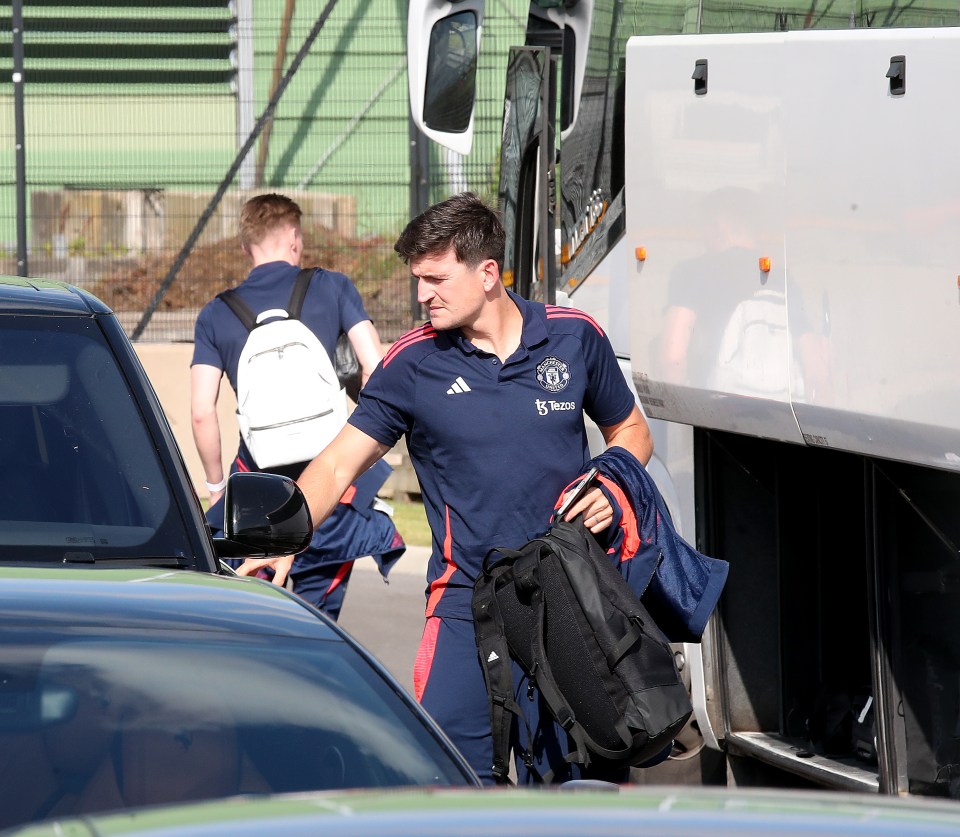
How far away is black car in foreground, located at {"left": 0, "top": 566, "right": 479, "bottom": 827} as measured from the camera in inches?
102

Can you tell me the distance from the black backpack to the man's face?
0.62 meters

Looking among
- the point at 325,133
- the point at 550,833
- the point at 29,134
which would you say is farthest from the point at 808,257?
the point at 325,133

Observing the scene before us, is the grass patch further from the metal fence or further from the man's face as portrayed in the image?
the man's face

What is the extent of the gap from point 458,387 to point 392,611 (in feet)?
17.8

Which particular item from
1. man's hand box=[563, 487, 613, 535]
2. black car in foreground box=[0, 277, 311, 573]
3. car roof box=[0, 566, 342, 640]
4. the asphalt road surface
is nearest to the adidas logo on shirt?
man's hand box=[563, 487, 613, 535]

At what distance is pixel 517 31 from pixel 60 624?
1198 cm

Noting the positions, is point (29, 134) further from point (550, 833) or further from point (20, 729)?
point (550, 833)

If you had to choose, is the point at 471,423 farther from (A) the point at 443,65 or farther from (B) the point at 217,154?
(B) the point at 217,154

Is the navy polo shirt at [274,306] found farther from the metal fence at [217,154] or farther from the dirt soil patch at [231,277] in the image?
the dirt soil patch at [231,277]

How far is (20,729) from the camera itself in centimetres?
264

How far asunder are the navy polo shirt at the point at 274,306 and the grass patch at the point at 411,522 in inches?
192

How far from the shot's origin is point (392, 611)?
943 cm

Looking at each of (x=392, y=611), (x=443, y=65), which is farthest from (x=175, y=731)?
(x=392, y=611)

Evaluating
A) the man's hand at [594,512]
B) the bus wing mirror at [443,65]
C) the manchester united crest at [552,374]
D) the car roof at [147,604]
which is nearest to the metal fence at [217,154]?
the bus wing mirror at [443,65]
